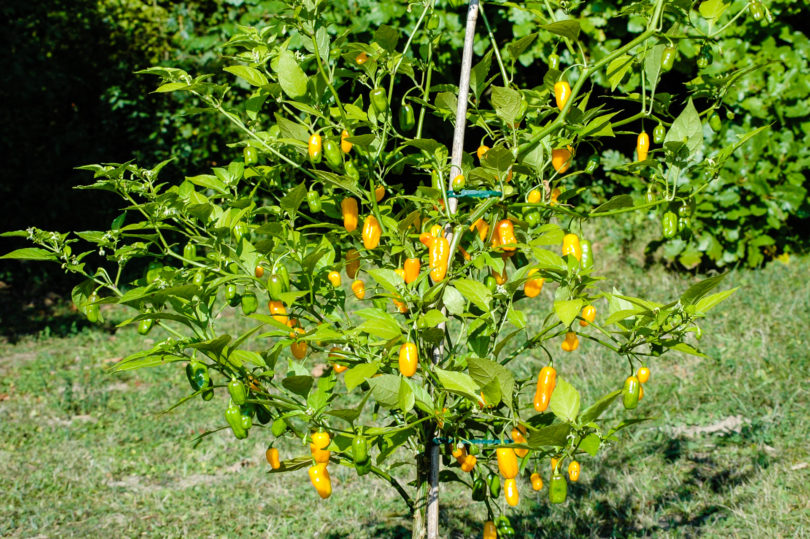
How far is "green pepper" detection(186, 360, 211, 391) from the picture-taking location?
137cm

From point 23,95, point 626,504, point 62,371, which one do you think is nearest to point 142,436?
point 62,371

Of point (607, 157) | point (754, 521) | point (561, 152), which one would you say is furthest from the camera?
point (607, 157)

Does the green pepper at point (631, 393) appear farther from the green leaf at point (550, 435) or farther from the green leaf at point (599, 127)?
the green leaf at point (599, 127)

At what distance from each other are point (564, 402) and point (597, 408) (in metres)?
0.16

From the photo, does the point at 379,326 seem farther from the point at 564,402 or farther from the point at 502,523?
the point at 502,523

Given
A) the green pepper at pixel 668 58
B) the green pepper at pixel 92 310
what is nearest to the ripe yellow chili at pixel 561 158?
the green pepper at pixel 668 58

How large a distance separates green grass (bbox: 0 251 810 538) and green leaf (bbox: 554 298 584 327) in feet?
4.40

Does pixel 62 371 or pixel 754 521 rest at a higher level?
pixel 754 521

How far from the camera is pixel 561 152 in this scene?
157 centimetres

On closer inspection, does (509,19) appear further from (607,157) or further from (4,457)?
(4,457)

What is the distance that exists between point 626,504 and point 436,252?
6.25 feet

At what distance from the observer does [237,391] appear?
1.33 metres

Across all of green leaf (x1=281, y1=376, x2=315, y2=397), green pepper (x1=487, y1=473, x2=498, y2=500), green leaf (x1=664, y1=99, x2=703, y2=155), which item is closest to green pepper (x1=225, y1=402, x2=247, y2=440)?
green leaf (x1=281, y1=376, x2=315, y2=397)

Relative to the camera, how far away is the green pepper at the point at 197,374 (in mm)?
1370
